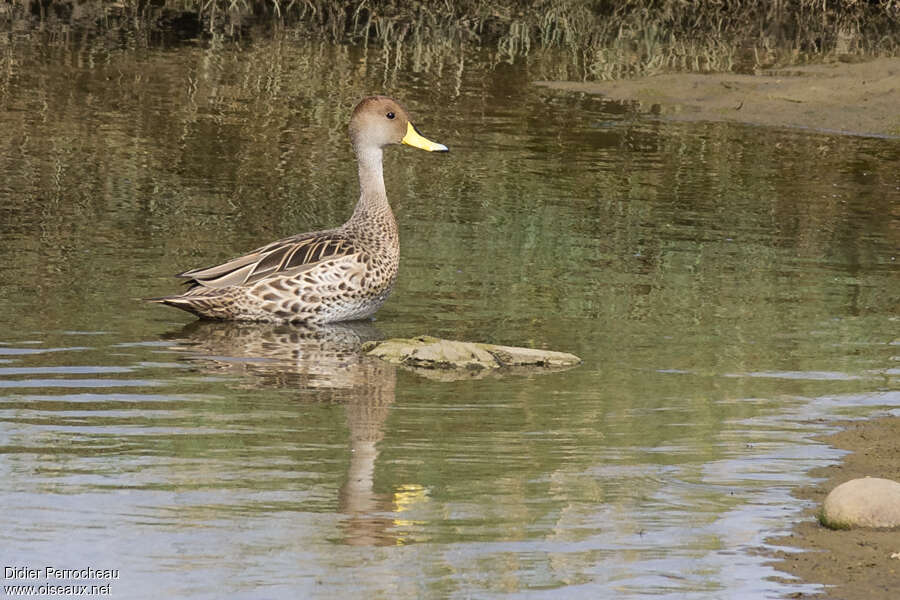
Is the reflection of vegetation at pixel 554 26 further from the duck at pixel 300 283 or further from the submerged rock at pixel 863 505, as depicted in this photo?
the submerged rock at pixel 863 505

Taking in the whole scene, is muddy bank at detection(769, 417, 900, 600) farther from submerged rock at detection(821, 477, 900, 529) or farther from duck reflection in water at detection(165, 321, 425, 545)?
duck reflection in water at detection(165, 321, 425, 545)

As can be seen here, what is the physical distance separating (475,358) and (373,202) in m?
2.23

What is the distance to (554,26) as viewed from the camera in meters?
26.1

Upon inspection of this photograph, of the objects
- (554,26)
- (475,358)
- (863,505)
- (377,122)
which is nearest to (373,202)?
(377,122)

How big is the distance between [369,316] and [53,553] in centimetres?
475

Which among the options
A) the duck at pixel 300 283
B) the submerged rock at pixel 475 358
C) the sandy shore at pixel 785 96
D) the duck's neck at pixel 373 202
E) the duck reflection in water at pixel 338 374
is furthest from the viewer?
the sandy shore at pixel 785 96

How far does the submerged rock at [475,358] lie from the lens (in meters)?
8.58

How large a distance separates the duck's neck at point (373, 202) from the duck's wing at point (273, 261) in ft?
1.03

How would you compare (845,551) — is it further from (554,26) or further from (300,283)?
(554,26)

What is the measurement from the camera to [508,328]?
9531 mm

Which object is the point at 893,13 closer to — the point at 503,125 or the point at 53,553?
the point at 503,125

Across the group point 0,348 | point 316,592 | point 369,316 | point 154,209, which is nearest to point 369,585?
point 316,592

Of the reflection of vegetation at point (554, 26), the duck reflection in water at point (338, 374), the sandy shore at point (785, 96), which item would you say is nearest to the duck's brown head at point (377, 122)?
the duck reflection in water at point (338, 374)

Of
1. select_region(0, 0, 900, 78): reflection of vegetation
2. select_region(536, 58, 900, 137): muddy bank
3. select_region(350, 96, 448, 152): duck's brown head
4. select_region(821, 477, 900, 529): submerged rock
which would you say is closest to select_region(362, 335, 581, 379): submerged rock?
select_region(350, 96, 448, 152): duck's brown head
